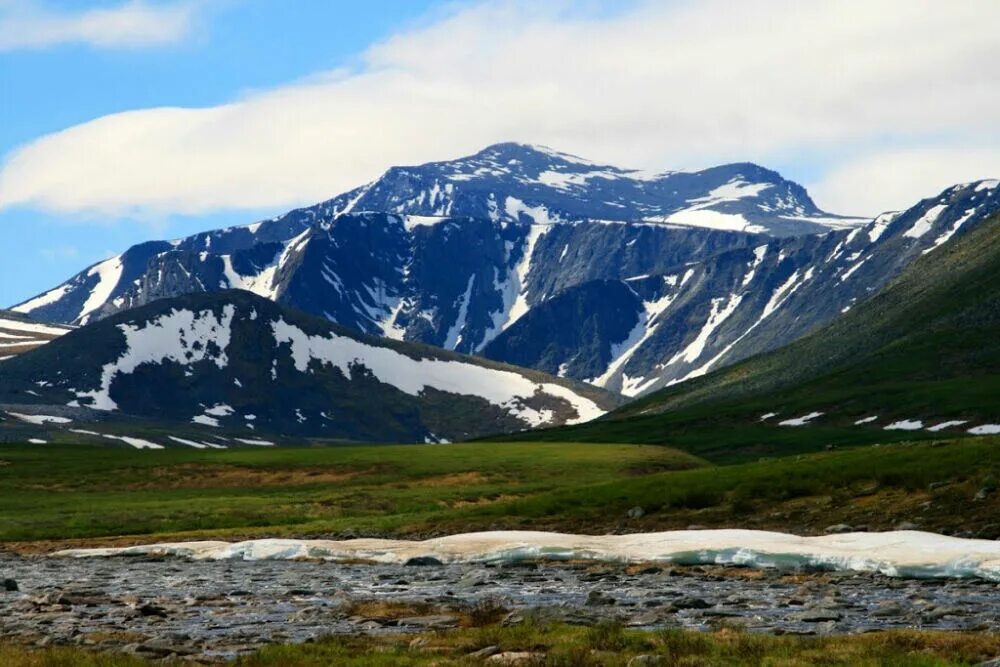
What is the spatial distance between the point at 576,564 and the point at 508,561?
3756 mm

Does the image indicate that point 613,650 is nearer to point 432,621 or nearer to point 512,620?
point 512,620

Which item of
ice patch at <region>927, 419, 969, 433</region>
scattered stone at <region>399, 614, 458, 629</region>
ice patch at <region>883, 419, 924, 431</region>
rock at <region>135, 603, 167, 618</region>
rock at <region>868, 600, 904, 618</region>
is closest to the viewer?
scattered stone at <region>399, 614, 458, 629</region>

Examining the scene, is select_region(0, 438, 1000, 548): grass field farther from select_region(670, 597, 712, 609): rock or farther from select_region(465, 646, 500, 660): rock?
select_region(465, 646, 500, 660): rock

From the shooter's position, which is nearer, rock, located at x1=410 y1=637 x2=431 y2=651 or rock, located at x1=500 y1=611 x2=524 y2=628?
rock, located at x1=410 y1=637 x2=431 y2=651

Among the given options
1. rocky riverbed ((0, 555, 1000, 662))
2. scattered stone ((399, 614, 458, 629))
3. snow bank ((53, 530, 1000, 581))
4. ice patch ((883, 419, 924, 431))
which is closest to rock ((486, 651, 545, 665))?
rocky riverbed ((0, 555, 1000, 662))

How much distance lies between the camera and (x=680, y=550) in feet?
195

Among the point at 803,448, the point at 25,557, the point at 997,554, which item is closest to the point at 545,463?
the point at 803,448

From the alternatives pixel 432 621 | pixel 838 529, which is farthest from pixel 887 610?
pixel 838 529

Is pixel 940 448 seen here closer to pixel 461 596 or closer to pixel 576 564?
pixel 576 564

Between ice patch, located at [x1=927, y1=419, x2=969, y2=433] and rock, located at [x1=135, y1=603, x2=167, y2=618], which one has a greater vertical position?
rock, located at [x1=135, y1=603, x2=167, y2=618]

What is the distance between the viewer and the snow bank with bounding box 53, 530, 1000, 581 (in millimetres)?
52219

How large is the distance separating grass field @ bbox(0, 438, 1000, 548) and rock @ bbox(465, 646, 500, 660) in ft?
118

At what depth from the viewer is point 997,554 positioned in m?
51.4

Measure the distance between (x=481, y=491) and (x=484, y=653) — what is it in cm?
7336
